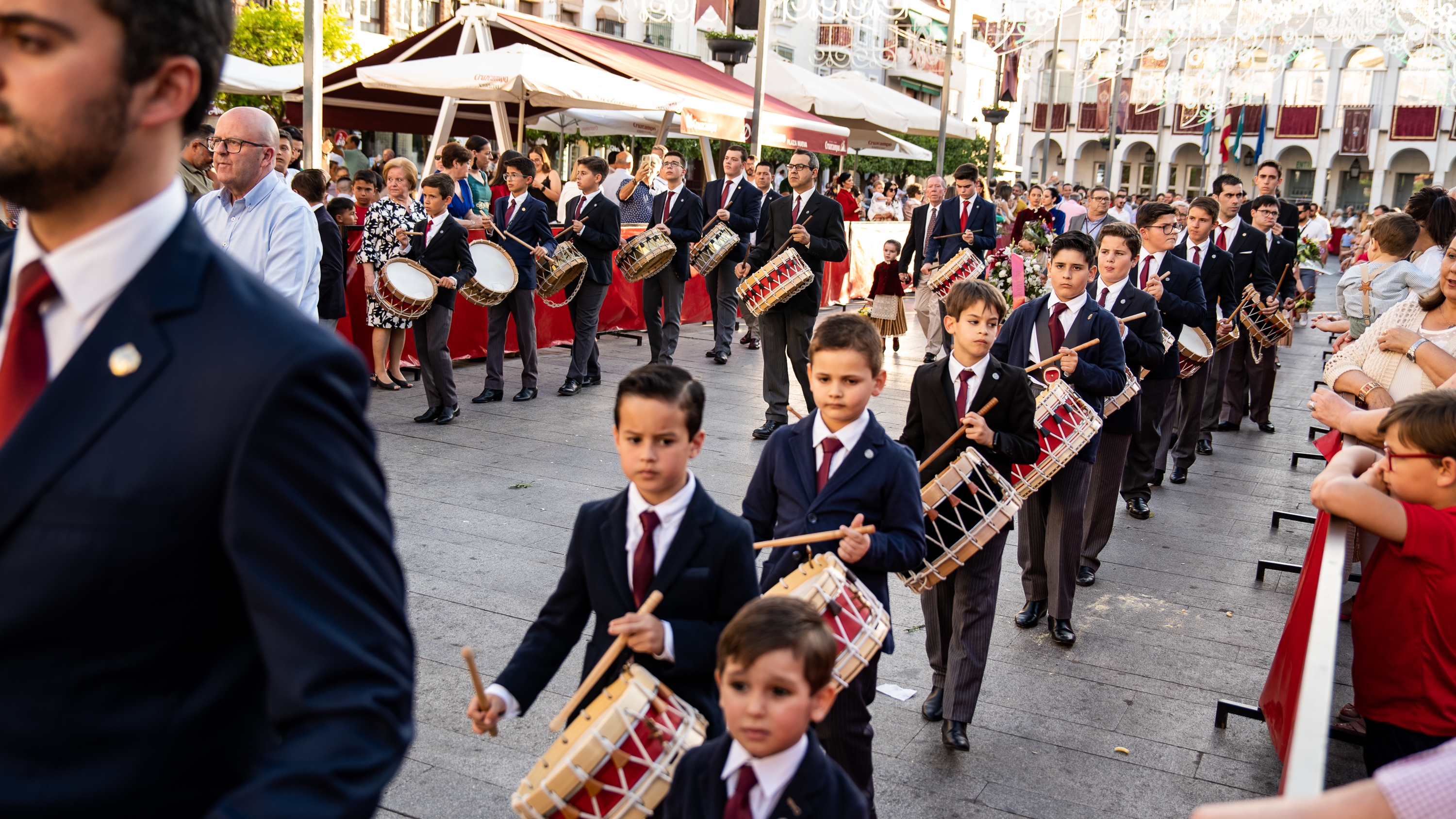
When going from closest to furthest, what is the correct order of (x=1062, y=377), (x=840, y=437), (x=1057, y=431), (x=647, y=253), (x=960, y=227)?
(x=840, y=437) < (x=1057, y=431) < (x=1062, y=377) < (x=647, y=253) < (x=960, y=227)

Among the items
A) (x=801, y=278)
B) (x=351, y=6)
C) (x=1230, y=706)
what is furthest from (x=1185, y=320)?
(x=351, y=6)

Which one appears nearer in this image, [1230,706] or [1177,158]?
[1230,706]

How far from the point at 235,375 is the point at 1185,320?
7763 mm

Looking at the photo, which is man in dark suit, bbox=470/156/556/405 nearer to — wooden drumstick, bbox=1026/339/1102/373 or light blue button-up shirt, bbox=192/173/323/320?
light blue button-up shirt, bbox=192/173/323/320

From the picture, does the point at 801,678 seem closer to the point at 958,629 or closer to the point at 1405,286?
the point at 958,629

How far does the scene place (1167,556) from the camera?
7422 millimetres

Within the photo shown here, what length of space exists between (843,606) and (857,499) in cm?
62

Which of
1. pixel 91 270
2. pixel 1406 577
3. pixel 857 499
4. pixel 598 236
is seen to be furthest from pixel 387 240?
pixel 91 270

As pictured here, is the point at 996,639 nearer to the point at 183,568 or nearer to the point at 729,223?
the point at 183,568

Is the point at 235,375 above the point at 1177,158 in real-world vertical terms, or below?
below

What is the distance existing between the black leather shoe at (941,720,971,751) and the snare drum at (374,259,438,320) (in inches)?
248

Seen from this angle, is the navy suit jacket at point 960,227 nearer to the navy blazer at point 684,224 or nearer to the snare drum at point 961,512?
the navy blazer at point 684,224

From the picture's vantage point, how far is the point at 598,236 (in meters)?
11.3

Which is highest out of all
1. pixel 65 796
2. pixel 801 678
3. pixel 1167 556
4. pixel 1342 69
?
pixel 1342 69
